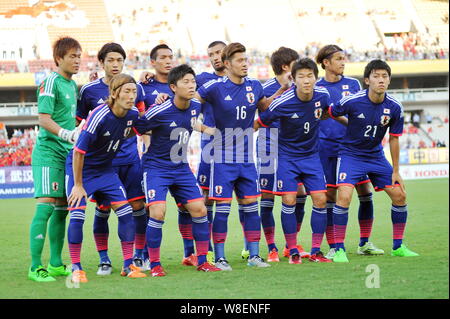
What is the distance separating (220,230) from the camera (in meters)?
7.82

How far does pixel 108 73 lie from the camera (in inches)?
313

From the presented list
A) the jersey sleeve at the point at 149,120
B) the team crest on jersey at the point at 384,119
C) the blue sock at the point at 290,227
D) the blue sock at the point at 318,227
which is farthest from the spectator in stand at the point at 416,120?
the jersey sleeve at the point at 149,120

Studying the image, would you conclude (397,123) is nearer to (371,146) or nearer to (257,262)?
(371,146)

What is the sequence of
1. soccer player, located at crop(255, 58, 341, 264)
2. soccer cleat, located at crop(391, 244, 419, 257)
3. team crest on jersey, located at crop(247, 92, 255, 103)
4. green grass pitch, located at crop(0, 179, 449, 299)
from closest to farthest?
1. green grass pitch, located at crop(0, 179, 449, 299)
2. team crest on jersey, located at crop(247, 92, 255, 103)
3. soccer player, located at crop(255, 58, 341, 264)
4. soccer cleat, located at crop(391, 244, 419, 257)

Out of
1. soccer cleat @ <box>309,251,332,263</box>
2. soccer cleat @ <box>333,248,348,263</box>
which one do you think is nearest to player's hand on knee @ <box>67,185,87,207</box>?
soccer cleat @ <box>309,251,332,263</box>

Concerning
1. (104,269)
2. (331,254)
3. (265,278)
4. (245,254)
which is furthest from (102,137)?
(331,254)

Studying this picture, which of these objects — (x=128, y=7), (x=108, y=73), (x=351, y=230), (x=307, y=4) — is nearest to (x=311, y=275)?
(x=108, y=73)

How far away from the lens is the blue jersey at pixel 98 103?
804 cm

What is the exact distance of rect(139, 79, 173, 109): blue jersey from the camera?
8.48 m

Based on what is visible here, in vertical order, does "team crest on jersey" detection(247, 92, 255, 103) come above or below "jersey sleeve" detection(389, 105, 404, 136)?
above

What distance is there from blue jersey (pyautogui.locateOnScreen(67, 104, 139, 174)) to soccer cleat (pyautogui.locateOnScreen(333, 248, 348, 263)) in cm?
276

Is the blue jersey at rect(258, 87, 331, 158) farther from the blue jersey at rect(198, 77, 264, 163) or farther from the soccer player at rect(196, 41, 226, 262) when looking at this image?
the soccer player at rect(196, 41, 226, 262)

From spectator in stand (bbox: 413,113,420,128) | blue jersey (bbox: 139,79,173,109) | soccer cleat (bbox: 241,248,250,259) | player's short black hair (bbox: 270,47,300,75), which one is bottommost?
soccer cleat (bbox: 241,248,250,259)

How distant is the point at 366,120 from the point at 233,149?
1.70 m
